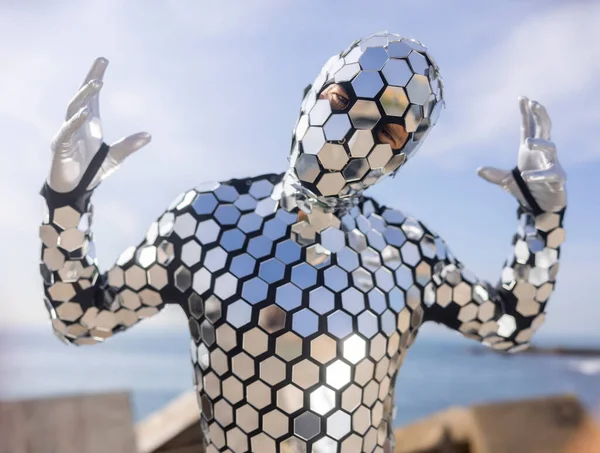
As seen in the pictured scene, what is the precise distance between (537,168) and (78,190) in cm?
61

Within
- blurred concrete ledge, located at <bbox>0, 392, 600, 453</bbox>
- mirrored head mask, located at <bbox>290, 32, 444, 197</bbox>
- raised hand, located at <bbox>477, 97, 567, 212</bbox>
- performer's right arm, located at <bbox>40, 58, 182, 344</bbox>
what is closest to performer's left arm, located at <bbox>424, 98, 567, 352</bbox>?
raised hand, located at <bbox>477, 97, 567, 212</bbox>

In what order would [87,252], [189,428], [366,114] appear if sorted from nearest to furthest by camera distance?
[366,114], [87,252], [189,428]

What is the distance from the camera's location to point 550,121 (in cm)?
88

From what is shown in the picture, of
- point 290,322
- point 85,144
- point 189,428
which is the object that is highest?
point 85,144

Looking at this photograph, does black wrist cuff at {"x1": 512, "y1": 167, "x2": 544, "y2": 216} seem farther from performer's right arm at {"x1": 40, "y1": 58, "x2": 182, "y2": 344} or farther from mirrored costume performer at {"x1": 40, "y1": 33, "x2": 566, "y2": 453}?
performer's right arm at {"x1": 40, "y1": 58, "x2": 182, "y2": 344}

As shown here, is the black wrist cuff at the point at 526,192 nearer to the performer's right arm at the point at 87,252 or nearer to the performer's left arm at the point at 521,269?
the performer's left arm at the point at 521,269

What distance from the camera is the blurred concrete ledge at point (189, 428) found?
59.8 inches

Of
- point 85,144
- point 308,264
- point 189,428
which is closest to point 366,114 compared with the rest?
point 308,264

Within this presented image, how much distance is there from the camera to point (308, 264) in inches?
31.8

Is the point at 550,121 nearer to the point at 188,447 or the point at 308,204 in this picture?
the point at 308,204

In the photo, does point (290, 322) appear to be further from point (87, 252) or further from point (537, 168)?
point (537, 168)

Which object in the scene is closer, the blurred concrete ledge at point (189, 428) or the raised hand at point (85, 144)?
the raised hand at point (85, 144)

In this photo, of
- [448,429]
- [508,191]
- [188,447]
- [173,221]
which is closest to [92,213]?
[173,221]

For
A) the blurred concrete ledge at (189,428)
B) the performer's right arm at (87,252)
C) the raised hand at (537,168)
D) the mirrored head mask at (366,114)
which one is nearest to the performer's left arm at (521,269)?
the raised hand at (537,168)
